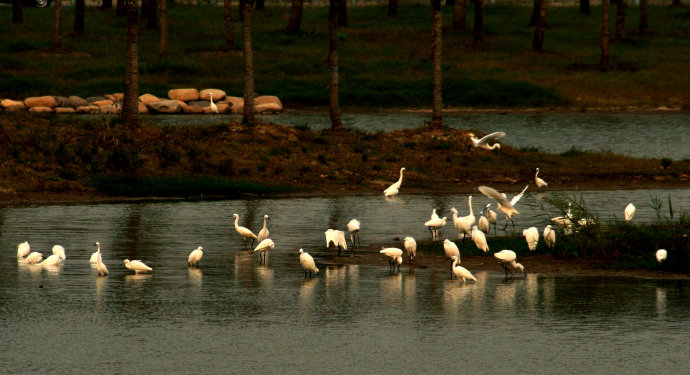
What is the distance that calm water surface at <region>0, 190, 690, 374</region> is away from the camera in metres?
15.6

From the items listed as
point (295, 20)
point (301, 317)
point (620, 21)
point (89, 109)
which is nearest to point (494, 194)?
point (301, 317)

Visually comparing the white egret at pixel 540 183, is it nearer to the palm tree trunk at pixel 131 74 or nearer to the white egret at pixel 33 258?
the palm tree trunk at pixel 131 74

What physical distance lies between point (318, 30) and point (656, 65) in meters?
25.4

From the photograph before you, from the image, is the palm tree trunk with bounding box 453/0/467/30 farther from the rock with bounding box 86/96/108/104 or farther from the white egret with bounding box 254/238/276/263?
the white egret with bounding box 254/238/276/263

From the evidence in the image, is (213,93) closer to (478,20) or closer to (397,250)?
(478,20)

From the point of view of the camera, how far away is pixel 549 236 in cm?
2323

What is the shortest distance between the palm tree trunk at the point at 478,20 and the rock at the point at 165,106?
2491cm

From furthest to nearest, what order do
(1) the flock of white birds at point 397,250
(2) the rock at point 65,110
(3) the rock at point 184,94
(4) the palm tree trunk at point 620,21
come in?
(4) the palm tree trunk at point 620,21 < (3) the rock at point 184,94 < (2) the rock at point 65,110 < (1) the flock of white birds at point 397,250

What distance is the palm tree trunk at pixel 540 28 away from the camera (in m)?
76.5

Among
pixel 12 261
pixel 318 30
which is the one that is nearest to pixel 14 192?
pixel 12 261

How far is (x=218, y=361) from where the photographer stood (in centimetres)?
1563

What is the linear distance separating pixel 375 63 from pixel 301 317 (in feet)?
197

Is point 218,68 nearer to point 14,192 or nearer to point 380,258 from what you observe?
point 14,192

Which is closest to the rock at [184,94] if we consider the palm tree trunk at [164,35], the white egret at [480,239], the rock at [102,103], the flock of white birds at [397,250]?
the rock at [102,103]
